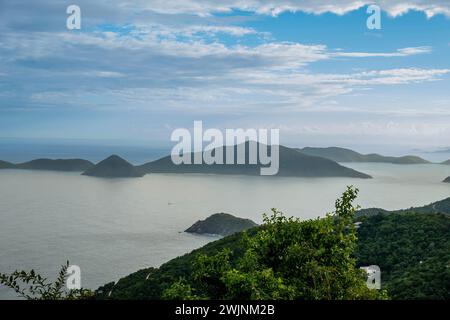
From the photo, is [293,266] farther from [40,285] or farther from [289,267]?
[40,285]

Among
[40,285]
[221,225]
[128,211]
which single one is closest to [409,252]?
[40,285]

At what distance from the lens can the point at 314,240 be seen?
884 centimetres

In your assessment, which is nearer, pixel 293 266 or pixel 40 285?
pixel 40 285

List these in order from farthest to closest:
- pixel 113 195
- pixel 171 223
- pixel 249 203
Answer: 1. pixel 113 195
2. pixel 249 203
3. pixel 171 223

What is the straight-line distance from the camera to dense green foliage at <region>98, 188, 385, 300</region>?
294 inches

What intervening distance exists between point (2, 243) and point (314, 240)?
105946mm

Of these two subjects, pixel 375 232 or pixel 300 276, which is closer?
pixel 300 276

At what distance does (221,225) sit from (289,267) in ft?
333

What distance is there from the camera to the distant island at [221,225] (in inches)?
4245

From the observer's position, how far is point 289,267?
8.68 meters

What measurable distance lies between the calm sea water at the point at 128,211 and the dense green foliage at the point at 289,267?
63716 mm

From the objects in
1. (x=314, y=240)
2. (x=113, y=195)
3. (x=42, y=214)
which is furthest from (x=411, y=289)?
(x=113, y=195)
